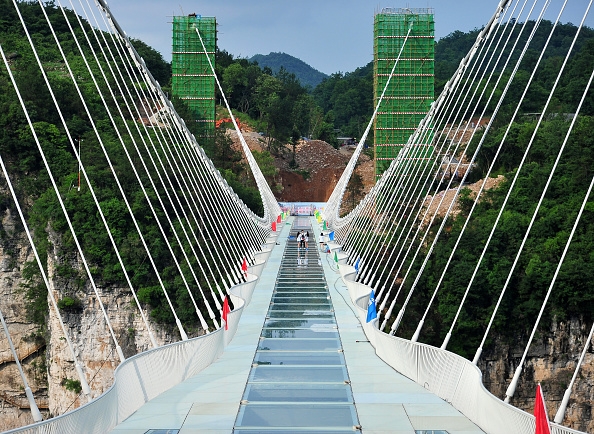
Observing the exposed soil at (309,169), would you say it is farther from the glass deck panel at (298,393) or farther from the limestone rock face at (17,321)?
the glass deck panel at (298,393)

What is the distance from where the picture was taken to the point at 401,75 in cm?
4178

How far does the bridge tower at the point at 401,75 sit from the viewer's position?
41.9m

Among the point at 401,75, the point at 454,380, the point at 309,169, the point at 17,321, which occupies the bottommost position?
the point at 17,321

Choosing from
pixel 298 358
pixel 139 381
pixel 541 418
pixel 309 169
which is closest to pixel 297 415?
pixel 139 381

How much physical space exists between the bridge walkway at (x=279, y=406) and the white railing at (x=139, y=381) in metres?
0.08

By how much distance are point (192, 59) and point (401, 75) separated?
47.6 feet

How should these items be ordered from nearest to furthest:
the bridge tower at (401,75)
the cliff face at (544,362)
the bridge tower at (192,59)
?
the cliff face at (544,362), the bridge tower at (401,75), the bridge tower at (192,59)

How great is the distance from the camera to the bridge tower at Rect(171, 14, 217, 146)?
164 feet

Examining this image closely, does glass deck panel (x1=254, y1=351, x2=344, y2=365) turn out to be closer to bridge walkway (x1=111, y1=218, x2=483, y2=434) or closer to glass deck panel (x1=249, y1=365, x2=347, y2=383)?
bridge walkway (x1=111, y1=218, x2=483, y2=434)

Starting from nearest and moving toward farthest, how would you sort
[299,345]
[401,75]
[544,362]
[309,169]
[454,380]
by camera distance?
[454,380] < [299,345] < [544,362] < [401,75] < [309,169]

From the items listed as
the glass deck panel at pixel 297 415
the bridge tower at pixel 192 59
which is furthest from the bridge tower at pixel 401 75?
the glass deck panel at pixel 297 415

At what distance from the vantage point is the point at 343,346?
30.6 ft

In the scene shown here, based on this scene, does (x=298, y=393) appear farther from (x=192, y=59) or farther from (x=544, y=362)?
(x=192, y=59)

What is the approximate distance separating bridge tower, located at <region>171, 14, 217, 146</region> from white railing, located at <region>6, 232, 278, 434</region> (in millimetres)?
41997
